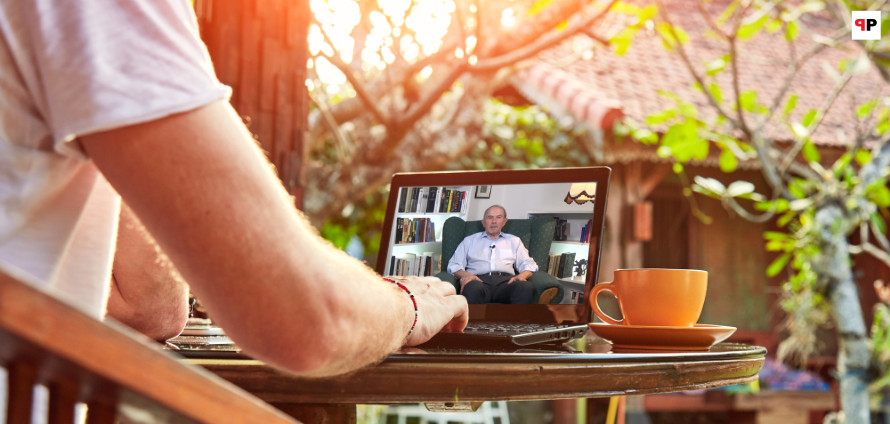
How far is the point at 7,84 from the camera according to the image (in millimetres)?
724

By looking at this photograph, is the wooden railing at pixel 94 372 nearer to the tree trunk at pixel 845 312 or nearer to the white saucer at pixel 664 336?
the white saucer at pixel 664 336

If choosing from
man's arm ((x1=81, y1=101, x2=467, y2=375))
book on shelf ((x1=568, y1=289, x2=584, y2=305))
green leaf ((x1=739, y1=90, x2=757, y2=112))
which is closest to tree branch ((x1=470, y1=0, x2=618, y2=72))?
green leaf ((x1=739, y1=90, x2=757, y2=112))

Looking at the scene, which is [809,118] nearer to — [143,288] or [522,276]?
[522,276]

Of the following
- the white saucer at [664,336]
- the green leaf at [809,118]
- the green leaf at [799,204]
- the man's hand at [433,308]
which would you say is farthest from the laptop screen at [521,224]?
the green leaf at [799,204]

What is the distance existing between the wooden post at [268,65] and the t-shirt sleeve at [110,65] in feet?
5.55

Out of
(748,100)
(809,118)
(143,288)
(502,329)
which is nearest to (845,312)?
(809,118)

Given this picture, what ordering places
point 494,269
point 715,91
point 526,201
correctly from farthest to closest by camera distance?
point 715,91
point 526,201
point 494,269

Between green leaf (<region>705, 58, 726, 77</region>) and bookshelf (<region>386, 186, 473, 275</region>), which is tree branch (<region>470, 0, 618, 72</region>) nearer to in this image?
green leaf (<region>705, 58, 726, 77</region>)

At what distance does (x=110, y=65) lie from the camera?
0.67 meters

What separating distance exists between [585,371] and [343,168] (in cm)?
351

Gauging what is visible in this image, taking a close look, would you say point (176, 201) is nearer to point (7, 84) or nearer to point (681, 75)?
point (7, 84)

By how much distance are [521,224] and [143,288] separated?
77 cm

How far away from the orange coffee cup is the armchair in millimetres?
211

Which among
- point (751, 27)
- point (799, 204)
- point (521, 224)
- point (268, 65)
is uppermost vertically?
point (751, 27)
